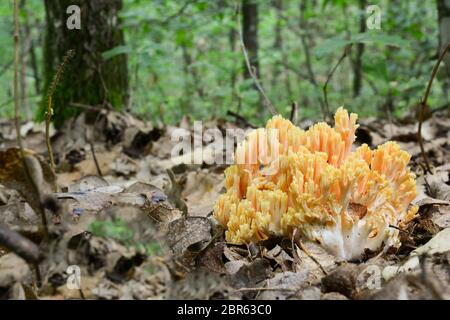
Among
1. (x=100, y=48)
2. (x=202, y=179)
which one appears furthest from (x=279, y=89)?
(x=202, y=179)

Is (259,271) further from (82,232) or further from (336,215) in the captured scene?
(82,232)

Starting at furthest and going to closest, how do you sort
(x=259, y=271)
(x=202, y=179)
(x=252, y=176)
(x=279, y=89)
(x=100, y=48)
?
(x=279, y=89) → (x=100, y=48) → (x=202, y=179) → (x=252, y=176) → (x=259, y=271)

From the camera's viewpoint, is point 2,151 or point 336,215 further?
point 336,215

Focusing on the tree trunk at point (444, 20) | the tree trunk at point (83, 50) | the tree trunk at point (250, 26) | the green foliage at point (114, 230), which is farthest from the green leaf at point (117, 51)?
the tree trunk at point (250, 26)

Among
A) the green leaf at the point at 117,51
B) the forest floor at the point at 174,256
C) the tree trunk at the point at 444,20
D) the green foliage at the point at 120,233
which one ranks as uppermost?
the tree trunk at the point at 444,20

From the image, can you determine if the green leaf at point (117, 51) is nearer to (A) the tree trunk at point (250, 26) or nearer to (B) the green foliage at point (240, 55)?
(B) the green foliage at point (240, 55)

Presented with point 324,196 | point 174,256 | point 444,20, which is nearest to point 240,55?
point 444,20
